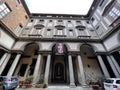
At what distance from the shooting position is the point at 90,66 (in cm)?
1630

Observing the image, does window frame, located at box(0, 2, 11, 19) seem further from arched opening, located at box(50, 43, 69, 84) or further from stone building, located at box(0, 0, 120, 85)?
arched opening, located at box(50, 43, 69, 84)

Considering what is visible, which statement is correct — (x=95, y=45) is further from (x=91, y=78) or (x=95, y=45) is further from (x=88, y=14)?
(x=88, y=14)

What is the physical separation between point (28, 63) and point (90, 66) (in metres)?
12.4

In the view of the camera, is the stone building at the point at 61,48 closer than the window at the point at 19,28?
Yes

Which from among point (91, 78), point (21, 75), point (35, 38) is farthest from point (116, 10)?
point (21, 75)

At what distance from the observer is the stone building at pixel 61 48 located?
1322 cm

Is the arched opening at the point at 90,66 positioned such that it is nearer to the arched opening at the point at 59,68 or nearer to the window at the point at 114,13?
the arched opening at the point at 59,68

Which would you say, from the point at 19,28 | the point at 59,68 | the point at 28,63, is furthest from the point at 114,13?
the point at 19,28

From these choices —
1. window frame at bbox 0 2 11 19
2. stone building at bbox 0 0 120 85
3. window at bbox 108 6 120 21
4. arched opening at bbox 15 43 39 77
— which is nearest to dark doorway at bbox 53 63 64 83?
stone building at bbox 0 0 120 85

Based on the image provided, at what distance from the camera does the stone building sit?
1322 cm

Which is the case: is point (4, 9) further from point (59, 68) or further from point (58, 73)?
point (58, 73)

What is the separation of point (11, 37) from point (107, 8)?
61.7ft

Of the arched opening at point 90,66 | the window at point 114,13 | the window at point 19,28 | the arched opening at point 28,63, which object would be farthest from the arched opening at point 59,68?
the window at point 114,13

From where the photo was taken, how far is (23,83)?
1123 cm
